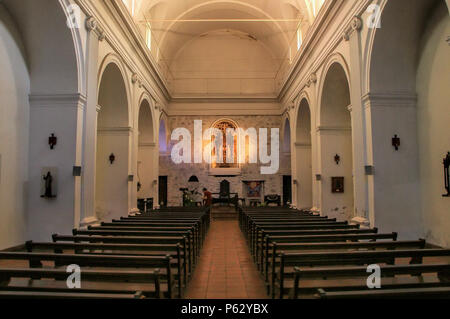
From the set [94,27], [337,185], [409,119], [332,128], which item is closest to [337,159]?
[337,185]

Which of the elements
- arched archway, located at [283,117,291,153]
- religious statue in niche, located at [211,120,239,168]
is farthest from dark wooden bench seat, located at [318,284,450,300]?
religious statue in niche, located at [211,120,239,168]

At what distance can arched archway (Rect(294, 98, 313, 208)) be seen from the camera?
1427cm

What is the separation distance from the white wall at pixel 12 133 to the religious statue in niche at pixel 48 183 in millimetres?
381

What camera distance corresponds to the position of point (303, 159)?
1437 cm

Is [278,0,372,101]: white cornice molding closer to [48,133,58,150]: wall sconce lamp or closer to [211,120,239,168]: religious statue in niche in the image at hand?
[211,120,239,168]: religious statue in niche

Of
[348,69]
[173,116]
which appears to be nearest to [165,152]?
[173,116]

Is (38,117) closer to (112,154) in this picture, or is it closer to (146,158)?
(112,154)

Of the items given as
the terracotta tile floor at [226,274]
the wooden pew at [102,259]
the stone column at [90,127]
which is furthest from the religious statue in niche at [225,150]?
the wooden pew at [102,259]

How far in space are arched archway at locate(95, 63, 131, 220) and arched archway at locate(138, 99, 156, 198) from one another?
12.6 feet

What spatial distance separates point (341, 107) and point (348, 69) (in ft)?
8.86

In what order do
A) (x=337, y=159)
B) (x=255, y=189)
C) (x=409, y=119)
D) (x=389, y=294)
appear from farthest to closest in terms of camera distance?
1. (x=255, y=189)
2. (x=337, y=159)
3. (x=409, y=119)
4. (x=389, y=294)

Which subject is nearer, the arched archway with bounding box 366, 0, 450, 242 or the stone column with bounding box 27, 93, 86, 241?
the arched archway with bounding box 366, 0, 450, 242

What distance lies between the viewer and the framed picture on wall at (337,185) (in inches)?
428

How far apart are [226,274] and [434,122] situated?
5176mm
